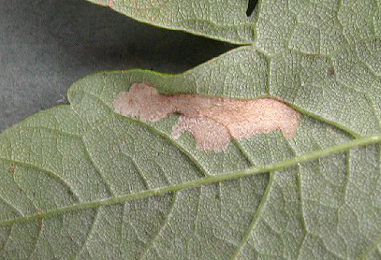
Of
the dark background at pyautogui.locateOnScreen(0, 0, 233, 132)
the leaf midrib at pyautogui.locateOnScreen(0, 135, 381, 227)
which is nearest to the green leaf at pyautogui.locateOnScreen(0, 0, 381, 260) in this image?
the leaf midrib at pyautogui.locateOnScreen(0, 135, 381, 227)

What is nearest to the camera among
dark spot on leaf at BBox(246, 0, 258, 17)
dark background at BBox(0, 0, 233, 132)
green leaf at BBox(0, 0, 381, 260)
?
green leaf at BBox(0, 0, 381, 260)

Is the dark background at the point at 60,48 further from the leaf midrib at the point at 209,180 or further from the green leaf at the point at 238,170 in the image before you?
the leaf midrib at the point at 209,180

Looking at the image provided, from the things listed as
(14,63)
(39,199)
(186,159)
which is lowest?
(39,199)

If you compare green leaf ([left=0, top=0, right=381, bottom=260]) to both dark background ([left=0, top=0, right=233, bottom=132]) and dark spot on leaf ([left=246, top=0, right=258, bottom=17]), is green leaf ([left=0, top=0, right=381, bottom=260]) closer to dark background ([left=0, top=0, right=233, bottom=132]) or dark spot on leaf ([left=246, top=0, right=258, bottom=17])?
dark spot on leaf ([left=246, top=0, right=258, bottom=17])

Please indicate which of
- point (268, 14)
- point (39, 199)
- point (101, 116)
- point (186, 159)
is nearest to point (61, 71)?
point (101, 116)

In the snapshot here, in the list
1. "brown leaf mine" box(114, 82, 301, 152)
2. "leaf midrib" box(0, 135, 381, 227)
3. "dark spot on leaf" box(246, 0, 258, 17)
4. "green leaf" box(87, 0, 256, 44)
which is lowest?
"leaf midrib" box(0, 135, 381, 227)

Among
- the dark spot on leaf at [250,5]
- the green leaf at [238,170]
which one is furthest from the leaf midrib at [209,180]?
the dark spot on leaf at [250,5]

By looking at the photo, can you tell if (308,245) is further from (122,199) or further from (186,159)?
(122,199)

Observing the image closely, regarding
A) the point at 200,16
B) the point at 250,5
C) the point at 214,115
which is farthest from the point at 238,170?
the point at 250,5
